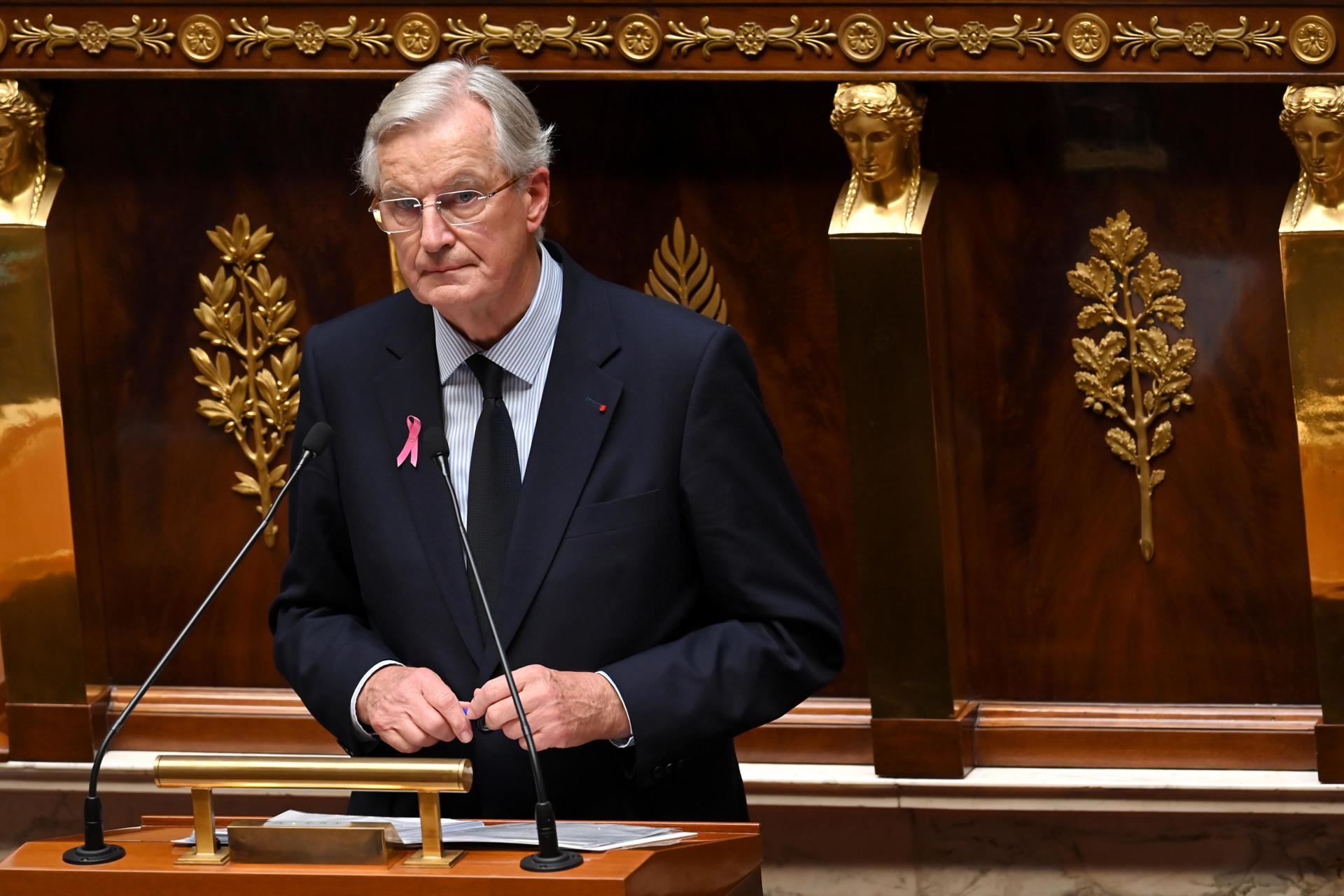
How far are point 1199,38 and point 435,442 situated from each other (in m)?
1.67

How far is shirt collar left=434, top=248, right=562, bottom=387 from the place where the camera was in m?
2.48

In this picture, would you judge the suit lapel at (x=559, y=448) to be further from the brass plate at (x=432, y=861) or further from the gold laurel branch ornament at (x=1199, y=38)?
the gold laurel branch ornament at (x=1199, y=38)

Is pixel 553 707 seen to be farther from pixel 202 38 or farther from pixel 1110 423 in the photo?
pixel 202 38

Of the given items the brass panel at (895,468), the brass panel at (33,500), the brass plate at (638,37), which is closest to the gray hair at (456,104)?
the brass plate at (638,37)

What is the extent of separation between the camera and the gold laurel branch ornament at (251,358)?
395 cm

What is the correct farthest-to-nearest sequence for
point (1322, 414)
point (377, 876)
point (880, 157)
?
point (880, 157)
point (1322, 414)
point (377, 876)

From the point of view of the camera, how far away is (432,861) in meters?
1.91

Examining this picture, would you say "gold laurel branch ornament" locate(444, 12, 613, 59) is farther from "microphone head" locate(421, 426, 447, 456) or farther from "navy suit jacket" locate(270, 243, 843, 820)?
"microphone head" locate(421, 426, 447, 456)

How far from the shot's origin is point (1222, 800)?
361cm

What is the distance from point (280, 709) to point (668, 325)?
182 cm

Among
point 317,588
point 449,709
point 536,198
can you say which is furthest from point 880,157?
point 449,709

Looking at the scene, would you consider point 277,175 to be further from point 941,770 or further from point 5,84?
point 941,770

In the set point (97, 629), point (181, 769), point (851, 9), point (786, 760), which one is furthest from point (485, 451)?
point (97, 629)

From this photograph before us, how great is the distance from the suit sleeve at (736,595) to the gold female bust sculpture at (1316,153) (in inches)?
50.6
